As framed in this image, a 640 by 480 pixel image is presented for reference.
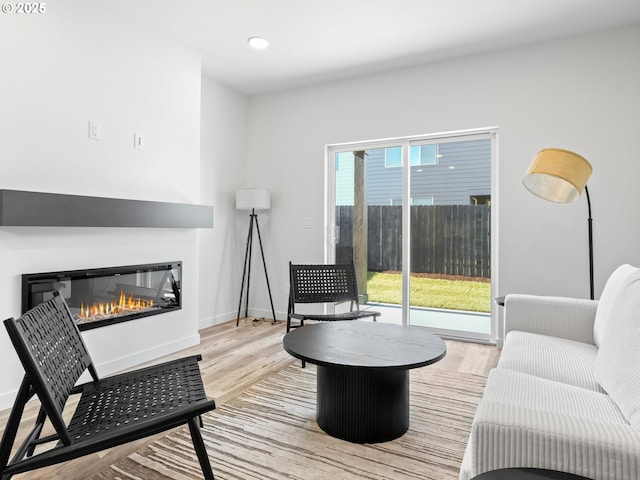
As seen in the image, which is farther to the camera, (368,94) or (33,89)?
(368,94)

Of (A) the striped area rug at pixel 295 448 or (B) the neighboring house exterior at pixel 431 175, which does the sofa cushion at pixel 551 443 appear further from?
(B) the neighboring house exterior at pixel 431 175

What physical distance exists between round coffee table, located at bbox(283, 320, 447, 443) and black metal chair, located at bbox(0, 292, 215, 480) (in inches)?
25.3

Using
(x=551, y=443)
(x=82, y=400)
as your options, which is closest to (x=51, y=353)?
(x=82, y=400)

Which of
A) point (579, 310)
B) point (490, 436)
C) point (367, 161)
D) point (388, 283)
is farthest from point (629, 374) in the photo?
point (367, 161)

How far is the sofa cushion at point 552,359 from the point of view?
1.77 m

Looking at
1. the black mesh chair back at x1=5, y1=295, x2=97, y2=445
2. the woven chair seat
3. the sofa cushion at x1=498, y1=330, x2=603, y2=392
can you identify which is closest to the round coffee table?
the sofa cushion at x1=498, y1=330, x2=603, y2=392

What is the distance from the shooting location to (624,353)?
4.80ft

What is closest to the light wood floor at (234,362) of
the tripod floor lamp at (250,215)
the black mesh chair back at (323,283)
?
the tripod floor lamp at (250,215)

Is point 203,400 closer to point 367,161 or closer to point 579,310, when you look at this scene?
point 579,310

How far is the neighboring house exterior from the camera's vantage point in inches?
152

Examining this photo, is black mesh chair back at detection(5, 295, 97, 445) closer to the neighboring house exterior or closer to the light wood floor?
the light wood floor

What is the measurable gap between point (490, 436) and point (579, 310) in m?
1.68

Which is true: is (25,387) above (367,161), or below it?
below

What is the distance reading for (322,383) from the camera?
2.11 m
